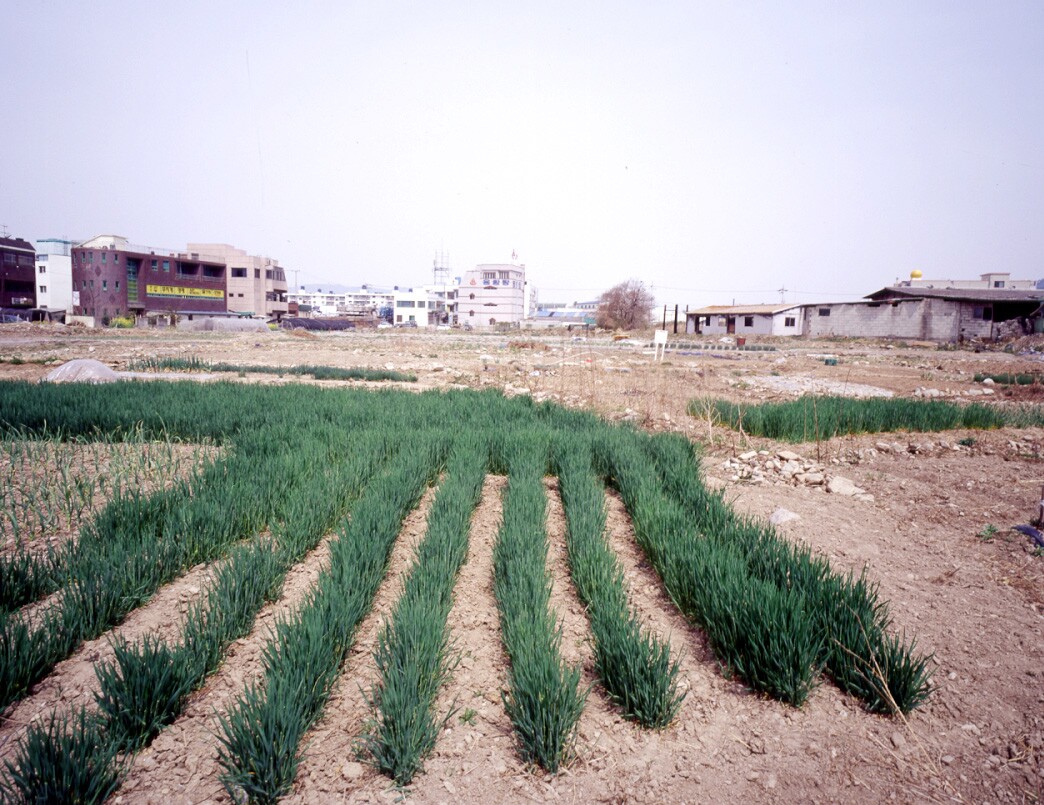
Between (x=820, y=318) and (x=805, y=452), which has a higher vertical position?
(x=820, y=318)

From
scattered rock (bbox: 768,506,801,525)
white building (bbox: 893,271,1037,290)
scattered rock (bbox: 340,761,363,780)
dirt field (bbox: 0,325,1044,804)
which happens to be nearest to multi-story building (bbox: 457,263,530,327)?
white building (bbox: 893,271,1037,290)

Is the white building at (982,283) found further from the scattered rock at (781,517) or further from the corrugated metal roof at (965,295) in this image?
the scattered rock at (781,517)

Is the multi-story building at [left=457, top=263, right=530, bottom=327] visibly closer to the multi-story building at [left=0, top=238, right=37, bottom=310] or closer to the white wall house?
the white wall house

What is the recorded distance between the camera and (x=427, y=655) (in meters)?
2.63

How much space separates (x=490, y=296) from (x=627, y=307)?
2078 cm

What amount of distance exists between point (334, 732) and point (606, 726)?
3.96ft

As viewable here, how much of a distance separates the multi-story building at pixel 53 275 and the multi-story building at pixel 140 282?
4.99 meters

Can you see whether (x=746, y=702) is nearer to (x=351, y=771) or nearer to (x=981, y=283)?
(x=351, y=771)

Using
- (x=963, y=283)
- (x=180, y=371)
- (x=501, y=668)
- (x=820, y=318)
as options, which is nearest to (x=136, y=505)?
(x=501, y=668)

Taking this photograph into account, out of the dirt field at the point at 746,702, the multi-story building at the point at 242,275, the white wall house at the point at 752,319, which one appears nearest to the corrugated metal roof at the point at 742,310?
the white wall house at the point at 752,319

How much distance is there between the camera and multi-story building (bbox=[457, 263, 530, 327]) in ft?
238

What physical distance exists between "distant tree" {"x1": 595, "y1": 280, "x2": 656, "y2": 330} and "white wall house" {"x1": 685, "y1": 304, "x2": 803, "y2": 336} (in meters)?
11.4

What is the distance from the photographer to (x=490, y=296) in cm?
7269

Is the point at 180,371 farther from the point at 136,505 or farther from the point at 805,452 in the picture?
the point at 805,452
